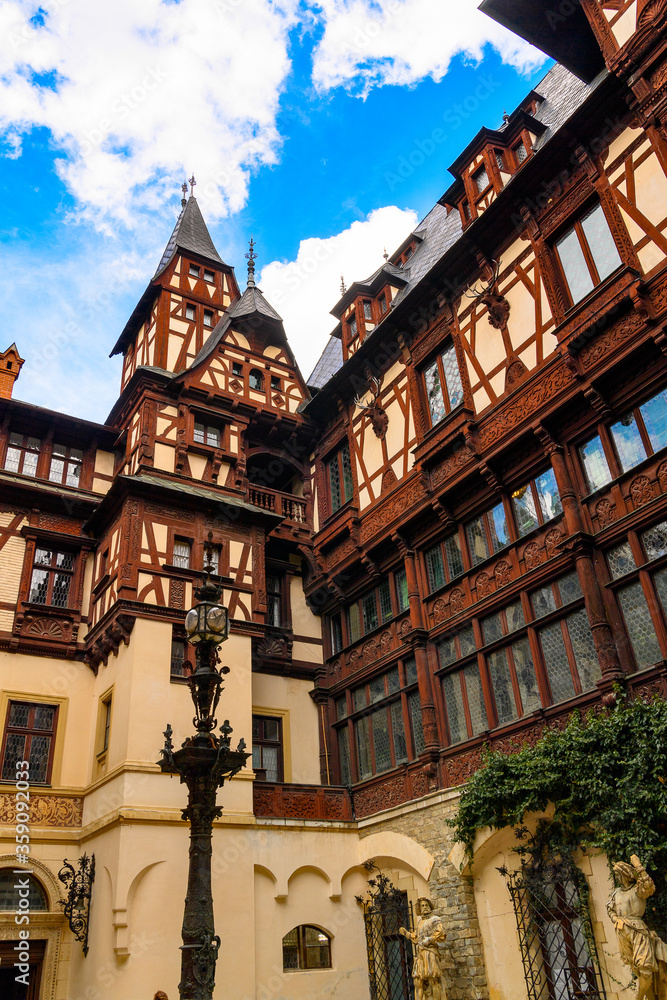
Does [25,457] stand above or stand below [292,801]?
above

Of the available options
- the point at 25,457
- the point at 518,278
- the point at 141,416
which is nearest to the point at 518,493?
the point at 518,278

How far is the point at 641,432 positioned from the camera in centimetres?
1223

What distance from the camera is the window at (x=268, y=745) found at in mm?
17716

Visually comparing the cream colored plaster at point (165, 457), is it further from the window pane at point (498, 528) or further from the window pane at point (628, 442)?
the window pane at point (628, 442)

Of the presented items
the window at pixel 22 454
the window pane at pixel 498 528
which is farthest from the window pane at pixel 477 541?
the window at pixel 22 454

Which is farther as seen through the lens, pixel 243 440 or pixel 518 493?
pixel 243 440

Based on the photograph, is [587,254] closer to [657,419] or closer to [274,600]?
[657,419]

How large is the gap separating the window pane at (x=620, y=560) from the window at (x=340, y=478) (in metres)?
8.51

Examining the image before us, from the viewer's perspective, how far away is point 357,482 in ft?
63.1

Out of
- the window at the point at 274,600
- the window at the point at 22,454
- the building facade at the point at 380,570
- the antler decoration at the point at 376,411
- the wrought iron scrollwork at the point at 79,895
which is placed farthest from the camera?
the window at the point at 274,600

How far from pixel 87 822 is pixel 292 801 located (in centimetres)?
409

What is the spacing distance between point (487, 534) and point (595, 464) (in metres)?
2.67

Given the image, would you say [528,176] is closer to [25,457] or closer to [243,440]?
[243,440]

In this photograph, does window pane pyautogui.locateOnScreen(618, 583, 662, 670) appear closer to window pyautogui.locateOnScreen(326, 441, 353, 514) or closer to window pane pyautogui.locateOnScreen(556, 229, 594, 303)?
window pane pyautogui.locateOnScreen(556, 229, 594, 303)
